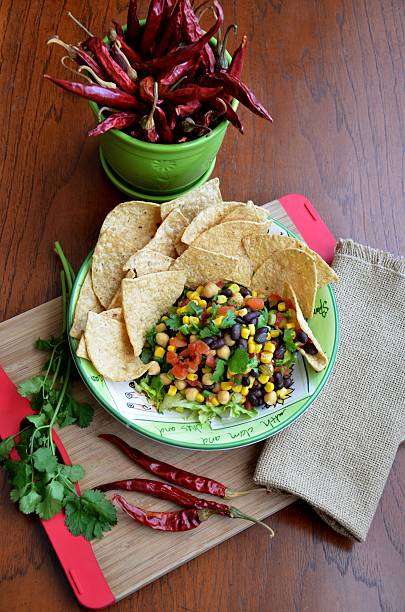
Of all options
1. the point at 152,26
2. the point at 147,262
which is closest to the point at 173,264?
the point at 147,262

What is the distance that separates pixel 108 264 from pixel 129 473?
0.64 m

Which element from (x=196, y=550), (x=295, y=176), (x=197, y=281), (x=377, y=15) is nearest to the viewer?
(x=196, y=550)

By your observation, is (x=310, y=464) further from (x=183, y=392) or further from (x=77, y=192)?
(x=77, y=192)

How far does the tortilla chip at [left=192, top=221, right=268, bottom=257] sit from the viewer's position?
2.04m

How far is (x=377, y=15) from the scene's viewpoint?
286 cm

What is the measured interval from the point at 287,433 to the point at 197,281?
543mm

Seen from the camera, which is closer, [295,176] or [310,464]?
[310,464]

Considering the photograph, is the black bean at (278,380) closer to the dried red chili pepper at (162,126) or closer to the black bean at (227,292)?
the black bean at (227,292)

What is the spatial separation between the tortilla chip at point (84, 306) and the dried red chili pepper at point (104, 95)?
507 mm

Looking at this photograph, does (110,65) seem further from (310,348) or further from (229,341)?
(310,348)

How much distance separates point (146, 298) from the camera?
78.9 inches

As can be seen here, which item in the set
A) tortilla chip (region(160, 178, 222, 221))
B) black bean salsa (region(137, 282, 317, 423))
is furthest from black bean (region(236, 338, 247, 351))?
tortilla chip (region(160, 178, 222, 221))

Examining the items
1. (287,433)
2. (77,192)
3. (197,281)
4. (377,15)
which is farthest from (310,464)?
(377,15)

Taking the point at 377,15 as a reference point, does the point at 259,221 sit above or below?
below
